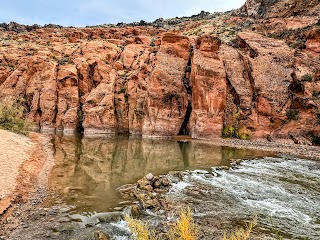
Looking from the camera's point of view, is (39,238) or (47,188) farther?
(47,188)

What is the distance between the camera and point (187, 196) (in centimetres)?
1370

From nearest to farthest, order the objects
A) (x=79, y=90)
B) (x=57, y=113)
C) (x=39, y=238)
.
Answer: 1. (x=39, y=238)
2. (x=57, y=113)
3. (x=79, y=90)

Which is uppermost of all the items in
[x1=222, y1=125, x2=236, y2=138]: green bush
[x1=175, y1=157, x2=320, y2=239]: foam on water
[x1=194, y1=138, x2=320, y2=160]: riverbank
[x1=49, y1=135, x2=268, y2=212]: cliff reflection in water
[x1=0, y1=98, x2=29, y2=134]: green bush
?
[x1=0, y1=98, x2=29, y2=134]: green bush

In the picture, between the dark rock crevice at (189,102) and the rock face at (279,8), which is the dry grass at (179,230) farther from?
→ the rock face at (279,8)

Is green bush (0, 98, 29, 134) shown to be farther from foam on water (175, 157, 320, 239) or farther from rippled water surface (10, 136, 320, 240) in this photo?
foam on water (175, 157, 320, 239)

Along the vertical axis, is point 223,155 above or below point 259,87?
below

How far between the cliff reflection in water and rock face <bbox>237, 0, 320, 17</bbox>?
50.4 metres

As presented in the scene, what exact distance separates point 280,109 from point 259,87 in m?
4.47

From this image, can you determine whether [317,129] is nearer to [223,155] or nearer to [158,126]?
[223,155]

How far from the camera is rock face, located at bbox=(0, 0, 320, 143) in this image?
122ft

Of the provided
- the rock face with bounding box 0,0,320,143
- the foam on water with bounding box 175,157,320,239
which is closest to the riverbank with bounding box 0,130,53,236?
the foam on water with bounding box 175,157,320,239

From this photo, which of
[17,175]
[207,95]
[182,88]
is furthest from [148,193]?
[182,88]

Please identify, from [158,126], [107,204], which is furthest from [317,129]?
[107,204]

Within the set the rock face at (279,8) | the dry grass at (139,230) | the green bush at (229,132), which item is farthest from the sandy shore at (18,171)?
the rock face at (279,8)
